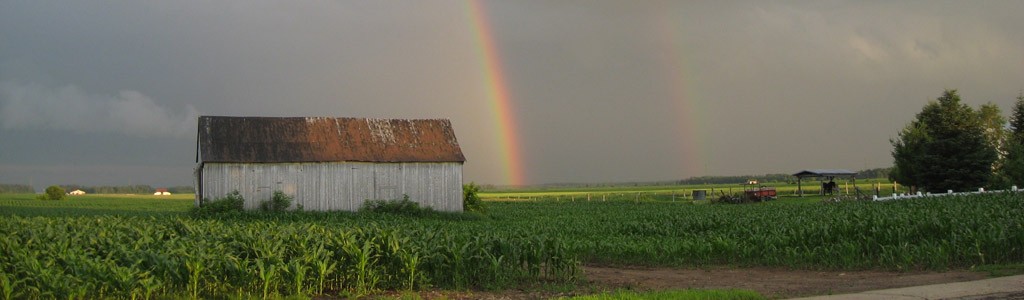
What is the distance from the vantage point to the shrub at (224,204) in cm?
3788

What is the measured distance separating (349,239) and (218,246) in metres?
2.12

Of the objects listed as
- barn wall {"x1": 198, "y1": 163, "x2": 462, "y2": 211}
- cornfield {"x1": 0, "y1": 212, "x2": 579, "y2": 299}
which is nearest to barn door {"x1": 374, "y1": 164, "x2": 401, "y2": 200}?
barn wall {"x1": 198, "y1": 163, "x2": 462, "y2": 211}

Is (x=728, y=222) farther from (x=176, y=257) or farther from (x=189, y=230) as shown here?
(x=176, y=257)

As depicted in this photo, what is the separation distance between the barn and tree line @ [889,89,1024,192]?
3178cm

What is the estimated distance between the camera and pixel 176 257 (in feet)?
41.0

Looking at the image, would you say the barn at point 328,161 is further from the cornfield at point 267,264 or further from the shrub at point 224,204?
the cornfield at point 267,264

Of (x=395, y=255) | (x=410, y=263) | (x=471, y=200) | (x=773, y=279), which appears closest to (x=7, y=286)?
(x=395, y=255)

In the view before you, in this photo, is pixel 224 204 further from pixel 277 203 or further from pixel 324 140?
pixel 324 140

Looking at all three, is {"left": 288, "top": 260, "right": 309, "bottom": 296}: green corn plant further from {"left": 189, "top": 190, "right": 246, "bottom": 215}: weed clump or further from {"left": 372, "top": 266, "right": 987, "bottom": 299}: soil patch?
{"left": 189, "top": 190, "right": 246, "bottom": 215}: weed clump

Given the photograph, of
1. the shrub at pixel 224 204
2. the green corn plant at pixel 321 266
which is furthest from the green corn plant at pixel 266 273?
the shrub at pixel 224 204

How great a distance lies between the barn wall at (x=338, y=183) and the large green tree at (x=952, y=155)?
104ft

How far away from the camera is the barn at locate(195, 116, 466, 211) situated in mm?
39844

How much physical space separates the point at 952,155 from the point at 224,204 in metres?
44.5

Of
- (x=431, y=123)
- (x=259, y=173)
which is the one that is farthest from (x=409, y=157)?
(x=259, y=173)
